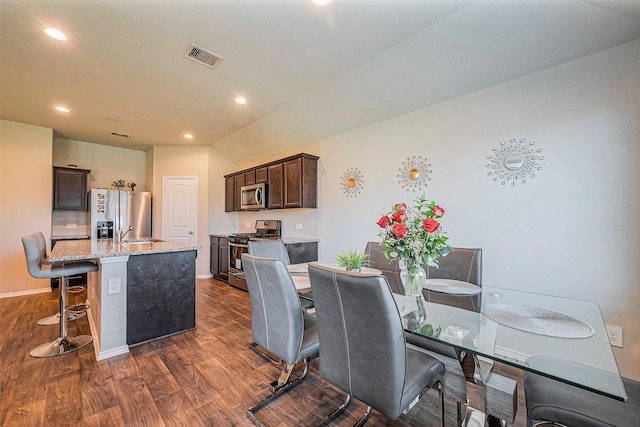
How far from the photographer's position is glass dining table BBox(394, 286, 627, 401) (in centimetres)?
94

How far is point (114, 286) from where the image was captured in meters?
2.41

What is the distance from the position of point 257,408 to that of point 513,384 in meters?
1.46

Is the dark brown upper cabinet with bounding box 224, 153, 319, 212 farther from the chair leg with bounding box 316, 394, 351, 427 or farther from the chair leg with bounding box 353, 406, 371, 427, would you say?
the chair leg with bounding box 353, 406, 371, 427

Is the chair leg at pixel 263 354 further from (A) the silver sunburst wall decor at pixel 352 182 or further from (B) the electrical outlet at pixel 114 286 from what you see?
(A) the silver sunburst wall decor at pixel 352 182

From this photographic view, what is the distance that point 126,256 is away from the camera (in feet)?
8.07

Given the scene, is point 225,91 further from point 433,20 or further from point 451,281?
point 451,281

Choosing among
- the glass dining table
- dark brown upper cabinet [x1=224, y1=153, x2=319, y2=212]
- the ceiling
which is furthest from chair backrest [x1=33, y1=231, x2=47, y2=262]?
the glass dining table

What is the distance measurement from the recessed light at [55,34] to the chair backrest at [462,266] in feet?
12.5

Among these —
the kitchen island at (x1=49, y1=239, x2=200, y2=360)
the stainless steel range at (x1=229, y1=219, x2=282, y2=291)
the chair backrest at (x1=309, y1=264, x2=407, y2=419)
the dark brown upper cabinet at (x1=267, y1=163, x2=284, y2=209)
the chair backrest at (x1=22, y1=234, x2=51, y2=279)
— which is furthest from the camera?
the stainless steel range at (x1=229, y1=219, x2=282, y2=291)

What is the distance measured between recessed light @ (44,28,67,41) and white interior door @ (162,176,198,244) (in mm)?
3548

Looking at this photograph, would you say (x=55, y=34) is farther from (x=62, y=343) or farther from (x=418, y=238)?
(x=418, y=238)

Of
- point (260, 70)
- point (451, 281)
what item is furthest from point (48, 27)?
point (451, 281)

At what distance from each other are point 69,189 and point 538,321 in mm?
6867

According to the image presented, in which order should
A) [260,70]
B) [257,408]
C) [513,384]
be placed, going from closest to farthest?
[513,384]
[257,408]
[260,70]
